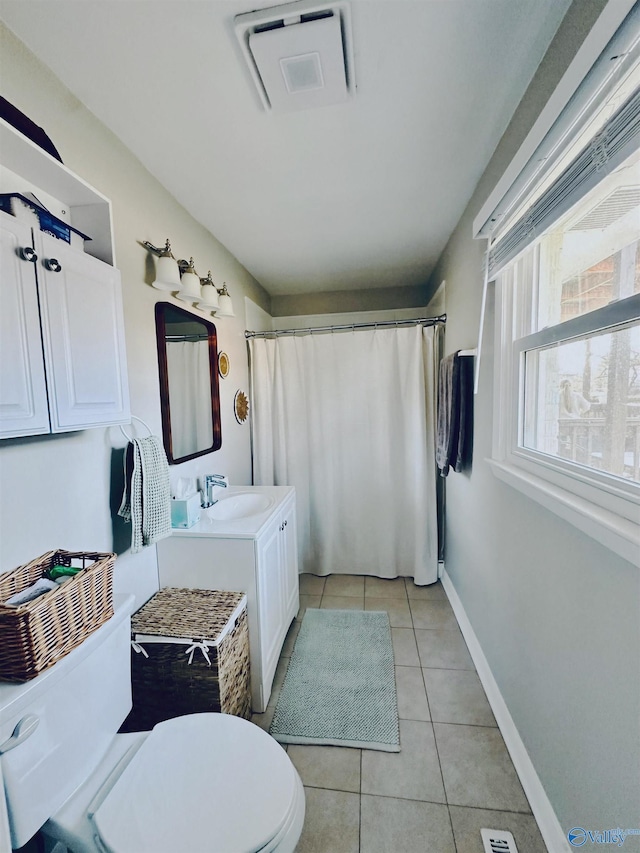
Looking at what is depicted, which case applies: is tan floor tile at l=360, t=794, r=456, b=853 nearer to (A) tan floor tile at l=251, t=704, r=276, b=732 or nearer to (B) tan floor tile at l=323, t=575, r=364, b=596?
(A) tan floor tile at l=251, t=704, r=276, b=732

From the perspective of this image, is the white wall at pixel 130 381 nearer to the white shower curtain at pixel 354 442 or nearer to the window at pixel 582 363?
the white shower curtain at pixel 354 442

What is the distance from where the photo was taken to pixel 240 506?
1924 mm

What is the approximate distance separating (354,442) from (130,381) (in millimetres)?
1618

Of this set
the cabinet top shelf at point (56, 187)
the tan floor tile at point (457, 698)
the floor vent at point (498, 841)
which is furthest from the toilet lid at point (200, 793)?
the cabinet top shelf at point (56, 187)

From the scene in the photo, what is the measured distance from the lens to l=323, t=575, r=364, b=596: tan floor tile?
2.36 meters

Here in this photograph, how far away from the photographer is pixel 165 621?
1.28 meters

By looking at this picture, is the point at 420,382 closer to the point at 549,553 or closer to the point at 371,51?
the point at 549,553

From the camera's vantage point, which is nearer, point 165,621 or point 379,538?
point 165,621

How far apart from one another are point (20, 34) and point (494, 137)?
162 centimetres

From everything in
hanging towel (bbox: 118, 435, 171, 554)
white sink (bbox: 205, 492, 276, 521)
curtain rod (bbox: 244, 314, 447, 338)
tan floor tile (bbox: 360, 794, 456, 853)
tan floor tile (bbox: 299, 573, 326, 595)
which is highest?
curtain rod (bbox: 244, 314, 447, 338)

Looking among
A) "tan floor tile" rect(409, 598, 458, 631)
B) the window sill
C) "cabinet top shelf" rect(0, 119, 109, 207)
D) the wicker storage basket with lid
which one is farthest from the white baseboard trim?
"cabinet top shelf" rect(0, 119, 109, 207)

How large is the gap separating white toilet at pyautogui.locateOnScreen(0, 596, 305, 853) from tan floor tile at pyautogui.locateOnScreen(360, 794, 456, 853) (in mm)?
450

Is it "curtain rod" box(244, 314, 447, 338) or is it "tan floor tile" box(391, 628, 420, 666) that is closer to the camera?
"tan floor tile" box(391, 628, 420, 666)

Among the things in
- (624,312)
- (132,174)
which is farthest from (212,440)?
(624,312)
